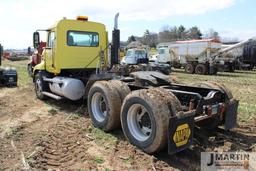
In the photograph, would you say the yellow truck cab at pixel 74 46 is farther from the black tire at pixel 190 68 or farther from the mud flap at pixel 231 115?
the black tire at pixel 190 68

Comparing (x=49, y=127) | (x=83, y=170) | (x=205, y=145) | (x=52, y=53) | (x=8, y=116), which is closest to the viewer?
(x=83, y=170)

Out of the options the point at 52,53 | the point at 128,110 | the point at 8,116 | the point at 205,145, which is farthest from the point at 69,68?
the point at 205,145

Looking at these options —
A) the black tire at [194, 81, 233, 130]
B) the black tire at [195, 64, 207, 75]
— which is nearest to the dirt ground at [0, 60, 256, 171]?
the black tire at [194, 81, 233, 130]

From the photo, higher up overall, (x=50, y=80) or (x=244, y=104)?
(x=50, y=80)

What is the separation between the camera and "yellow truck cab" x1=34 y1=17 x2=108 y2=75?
9.03 metres

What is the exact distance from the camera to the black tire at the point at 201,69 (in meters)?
24.2

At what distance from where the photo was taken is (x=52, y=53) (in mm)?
9266

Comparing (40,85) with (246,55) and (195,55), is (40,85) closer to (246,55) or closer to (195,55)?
(195,55)

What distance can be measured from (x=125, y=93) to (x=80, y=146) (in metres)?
1.39

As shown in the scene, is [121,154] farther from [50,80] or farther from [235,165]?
[50,80]

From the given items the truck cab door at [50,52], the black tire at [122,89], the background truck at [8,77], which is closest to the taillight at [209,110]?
the black tire at [122,89]

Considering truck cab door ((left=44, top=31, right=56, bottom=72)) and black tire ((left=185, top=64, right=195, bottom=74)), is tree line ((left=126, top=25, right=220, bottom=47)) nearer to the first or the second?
black tire ((left=185, top=64, right=195, bottom=74))

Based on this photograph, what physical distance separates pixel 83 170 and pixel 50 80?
5.34m

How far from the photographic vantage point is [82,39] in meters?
9.45
